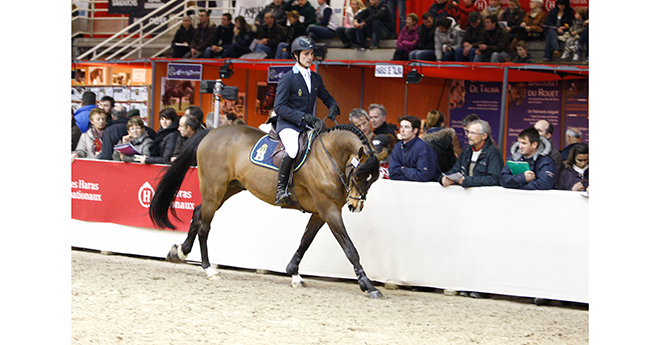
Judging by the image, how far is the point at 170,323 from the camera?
5.43 m

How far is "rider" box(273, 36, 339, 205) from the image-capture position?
6.81 m

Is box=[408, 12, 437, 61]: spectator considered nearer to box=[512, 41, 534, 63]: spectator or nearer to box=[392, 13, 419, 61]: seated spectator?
box=[392, 13, 419, 61]: seated spectator

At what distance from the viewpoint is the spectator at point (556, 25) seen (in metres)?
13.2

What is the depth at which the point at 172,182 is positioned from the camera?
26.5 ft

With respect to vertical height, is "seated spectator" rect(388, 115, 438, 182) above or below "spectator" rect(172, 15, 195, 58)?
below

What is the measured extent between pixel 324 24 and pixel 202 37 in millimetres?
3177

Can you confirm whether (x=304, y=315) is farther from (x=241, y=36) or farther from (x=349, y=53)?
(x=241, y=36)

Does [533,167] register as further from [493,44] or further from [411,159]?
[493,44]

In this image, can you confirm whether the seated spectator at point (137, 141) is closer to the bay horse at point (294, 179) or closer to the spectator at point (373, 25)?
the bay horse at point (294, 179)

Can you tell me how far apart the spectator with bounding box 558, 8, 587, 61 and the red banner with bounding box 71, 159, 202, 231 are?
25.1 feet

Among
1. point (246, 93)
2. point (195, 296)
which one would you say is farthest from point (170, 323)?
point (246, 93)

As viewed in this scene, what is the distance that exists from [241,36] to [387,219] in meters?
9.75

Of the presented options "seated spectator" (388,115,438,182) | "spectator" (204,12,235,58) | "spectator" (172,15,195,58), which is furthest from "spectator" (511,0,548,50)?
"spectator" (172,15,195,58)
